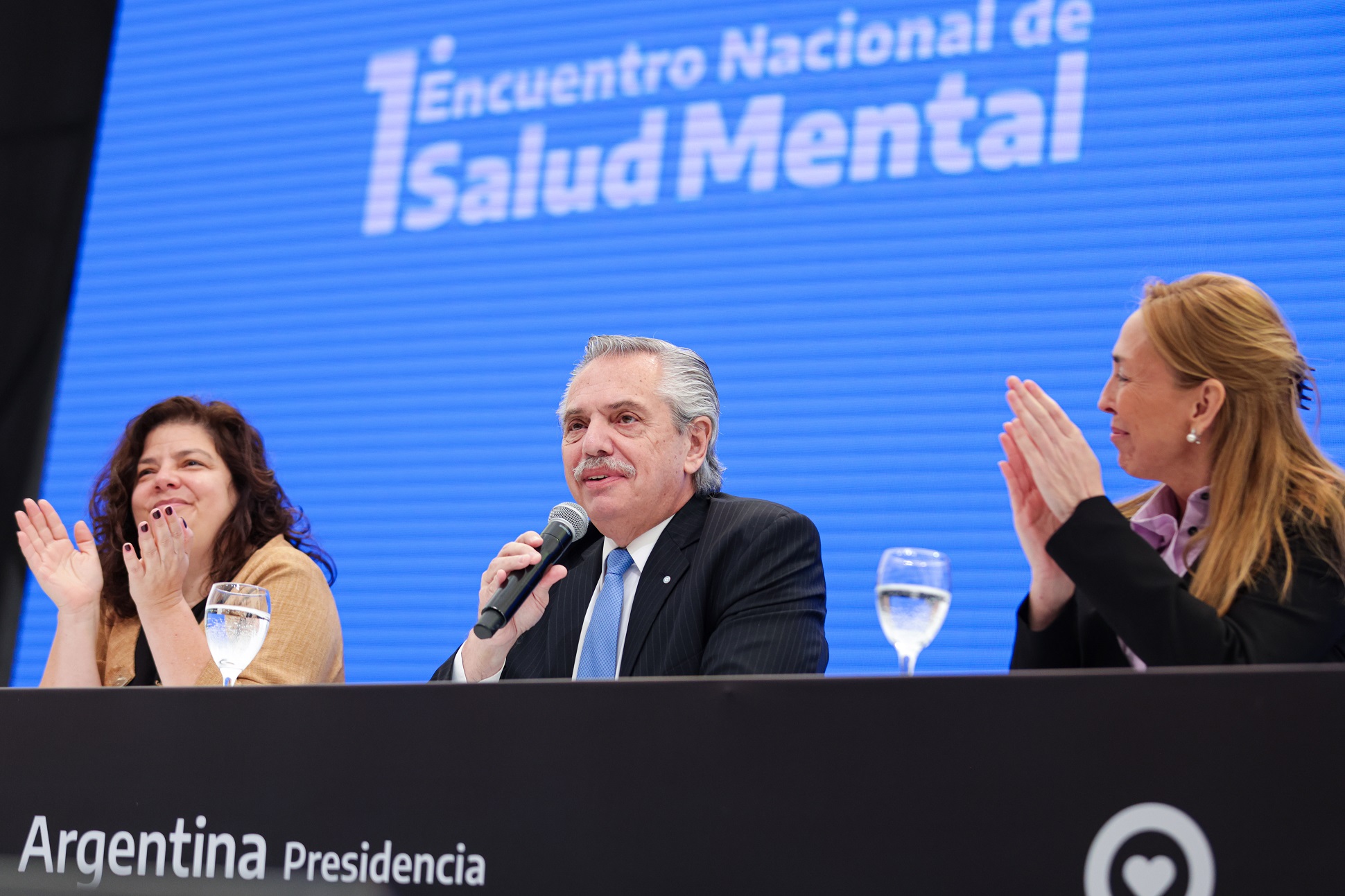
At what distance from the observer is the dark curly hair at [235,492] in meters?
2.84

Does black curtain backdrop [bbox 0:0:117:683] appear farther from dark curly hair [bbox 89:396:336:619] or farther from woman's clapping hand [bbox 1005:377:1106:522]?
woman's clapping hand [bbox 1005:377:1106:522]

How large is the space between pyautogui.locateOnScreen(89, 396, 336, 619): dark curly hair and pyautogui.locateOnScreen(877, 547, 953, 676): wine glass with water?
1.63 metres

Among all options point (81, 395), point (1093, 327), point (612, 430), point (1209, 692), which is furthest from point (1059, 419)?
point (81, 395)

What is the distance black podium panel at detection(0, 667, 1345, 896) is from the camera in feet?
3.21

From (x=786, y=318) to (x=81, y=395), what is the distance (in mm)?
2464

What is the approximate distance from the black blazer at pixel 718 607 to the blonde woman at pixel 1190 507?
1.30ft

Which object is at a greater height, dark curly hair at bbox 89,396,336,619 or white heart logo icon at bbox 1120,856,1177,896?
dark curly hair at bbox 89,396,336,619

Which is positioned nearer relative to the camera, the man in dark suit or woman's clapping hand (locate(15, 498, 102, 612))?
the man in dark suit

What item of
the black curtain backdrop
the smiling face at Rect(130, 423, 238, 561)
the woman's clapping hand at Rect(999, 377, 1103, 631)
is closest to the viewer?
the woman's clapping hand at Rect(999, 377, 1103, 631)

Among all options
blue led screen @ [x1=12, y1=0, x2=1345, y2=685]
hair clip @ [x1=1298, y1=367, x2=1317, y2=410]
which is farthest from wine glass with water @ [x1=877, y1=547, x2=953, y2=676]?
blue led screen @ [x1=12, y1=0, x2=1345, y2=685]

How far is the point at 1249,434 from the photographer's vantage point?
1.75m

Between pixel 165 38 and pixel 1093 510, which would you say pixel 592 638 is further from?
pixel 165 38

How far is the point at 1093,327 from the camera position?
324cm

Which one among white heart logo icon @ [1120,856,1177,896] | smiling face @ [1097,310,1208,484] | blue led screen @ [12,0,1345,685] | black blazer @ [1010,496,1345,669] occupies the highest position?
blue led screen @ [12,0,1345,685]
